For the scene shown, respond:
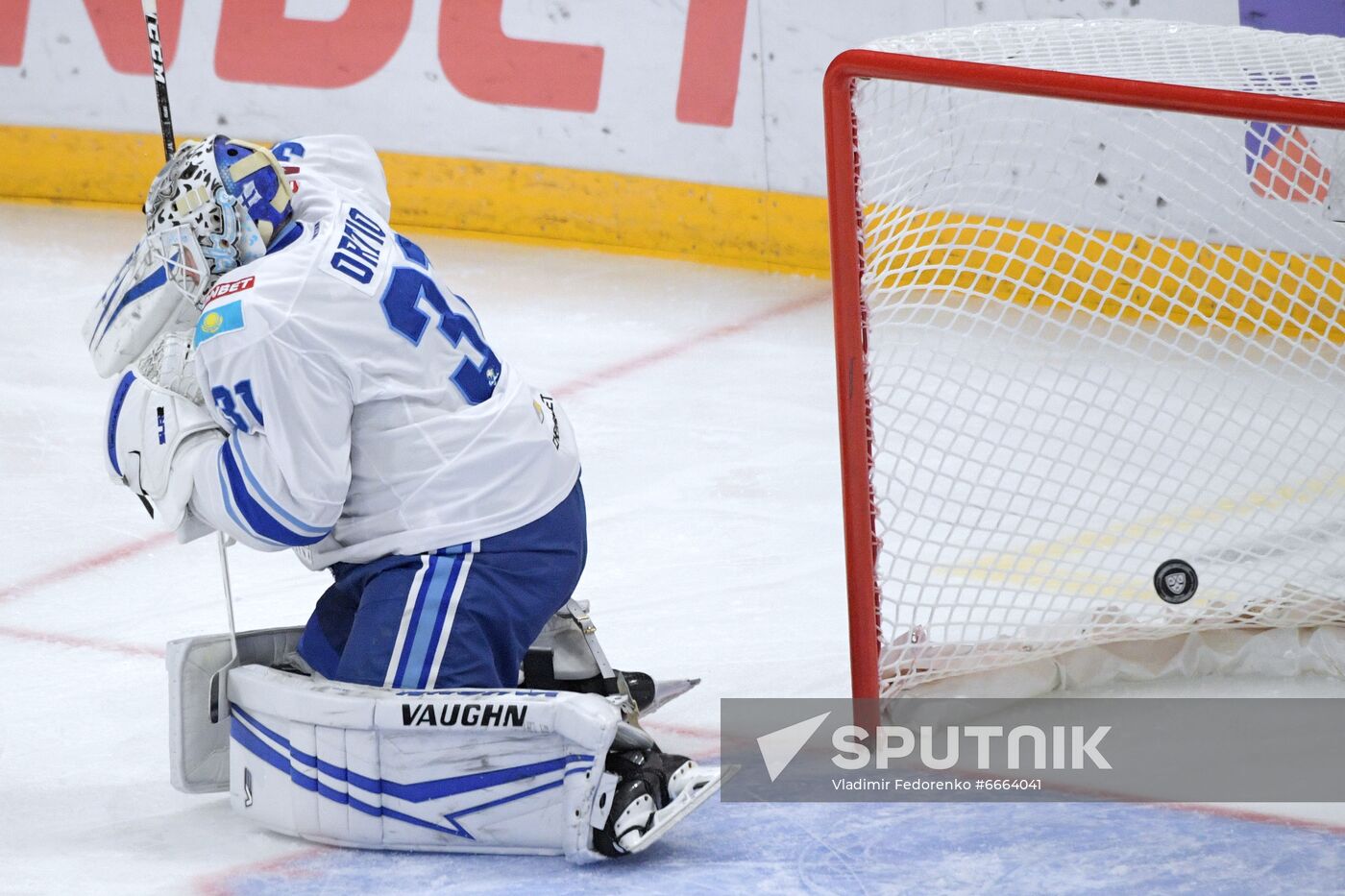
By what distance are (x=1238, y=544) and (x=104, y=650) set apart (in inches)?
77.7

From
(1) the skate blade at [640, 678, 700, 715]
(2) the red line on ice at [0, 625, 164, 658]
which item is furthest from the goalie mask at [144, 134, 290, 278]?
(2) the red line on ice at [0, 625, 164, 658]

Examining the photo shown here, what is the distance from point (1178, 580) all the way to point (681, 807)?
1.07 metres

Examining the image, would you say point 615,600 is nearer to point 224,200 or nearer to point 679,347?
point 224,200

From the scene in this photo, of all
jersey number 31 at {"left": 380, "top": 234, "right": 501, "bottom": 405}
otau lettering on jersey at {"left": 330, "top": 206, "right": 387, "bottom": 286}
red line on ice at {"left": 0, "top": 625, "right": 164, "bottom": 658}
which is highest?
otau lettering on jersey at {"left": 330, "top": 206, "right": 387, "bottom": 286}

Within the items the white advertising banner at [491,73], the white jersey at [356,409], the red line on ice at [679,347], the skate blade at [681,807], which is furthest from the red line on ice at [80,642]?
the white advertising banner at [491,73]

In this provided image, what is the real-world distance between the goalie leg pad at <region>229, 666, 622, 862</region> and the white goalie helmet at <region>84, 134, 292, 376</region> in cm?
53

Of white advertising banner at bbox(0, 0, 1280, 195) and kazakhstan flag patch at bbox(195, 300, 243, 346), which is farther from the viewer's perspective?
white advertising banner at bbox(0, 0, 1280, 195)

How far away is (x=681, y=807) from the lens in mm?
2338

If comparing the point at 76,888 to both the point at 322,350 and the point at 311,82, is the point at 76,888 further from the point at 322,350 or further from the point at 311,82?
the point at 311,82

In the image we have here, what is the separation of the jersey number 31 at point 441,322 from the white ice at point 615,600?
632 mm

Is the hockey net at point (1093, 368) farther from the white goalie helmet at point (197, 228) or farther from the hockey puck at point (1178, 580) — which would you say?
the white goalie helmet at point (197, 228)

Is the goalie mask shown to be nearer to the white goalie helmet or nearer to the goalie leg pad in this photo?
the white goalie helmet

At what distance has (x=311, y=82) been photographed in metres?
5.82

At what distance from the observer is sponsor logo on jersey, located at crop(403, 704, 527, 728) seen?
234 cm
